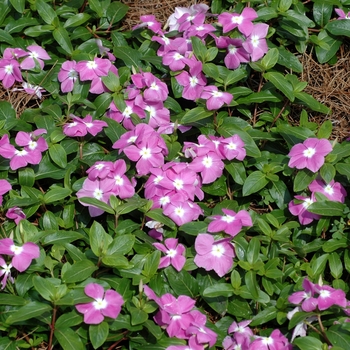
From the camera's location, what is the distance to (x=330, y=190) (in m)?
3.05

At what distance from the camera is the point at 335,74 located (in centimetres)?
361

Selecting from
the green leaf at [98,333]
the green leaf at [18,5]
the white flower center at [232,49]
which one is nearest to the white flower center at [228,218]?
the green leaf at [98,333]

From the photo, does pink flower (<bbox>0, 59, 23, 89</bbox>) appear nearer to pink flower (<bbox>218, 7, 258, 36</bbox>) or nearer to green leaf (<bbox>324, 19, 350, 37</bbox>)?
pink flower (<bbox>218, 7, 258, 36</bbox>)

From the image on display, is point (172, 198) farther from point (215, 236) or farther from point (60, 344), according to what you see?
point (60, 344)

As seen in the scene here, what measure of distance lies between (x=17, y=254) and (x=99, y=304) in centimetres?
39

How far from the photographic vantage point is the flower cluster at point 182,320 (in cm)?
263

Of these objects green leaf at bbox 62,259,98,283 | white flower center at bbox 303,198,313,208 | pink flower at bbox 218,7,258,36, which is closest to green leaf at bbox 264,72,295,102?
pink flower at bbox 218,7,258,36

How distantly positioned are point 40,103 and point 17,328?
1.26m

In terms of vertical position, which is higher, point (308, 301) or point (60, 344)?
point (308, 301)

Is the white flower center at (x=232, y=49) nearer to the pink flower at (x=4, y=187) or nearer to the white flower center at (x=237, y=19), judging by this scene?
the white flower center at (x=237, y=19)

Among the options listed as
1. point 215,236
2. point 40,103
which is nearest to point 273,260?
point 215,236

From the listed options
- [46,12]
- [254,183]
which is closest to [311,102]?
[254,183]

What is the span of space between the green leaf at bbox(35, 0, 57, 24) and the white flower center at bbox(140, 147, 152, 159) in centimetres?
105

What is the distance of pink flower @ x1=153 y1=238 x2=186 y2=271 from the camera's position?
282cm
